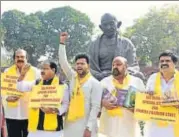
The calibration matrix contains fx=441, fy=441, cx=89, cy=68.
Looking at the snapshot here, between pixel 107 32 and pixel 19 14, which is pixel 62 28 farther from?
pixel 107 32

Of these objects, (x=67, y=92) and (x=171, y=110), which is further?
(x=67, y=92)

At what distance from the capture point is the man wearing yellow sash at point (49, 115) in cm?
481

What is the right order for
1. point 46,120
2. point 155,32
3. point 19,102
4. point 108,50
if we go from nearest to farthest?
1. point 46,120
2. point 19,102
3. point 108,50
4. point 155,32

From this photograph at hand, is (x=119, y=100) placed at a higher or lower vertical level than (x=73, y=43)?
lower

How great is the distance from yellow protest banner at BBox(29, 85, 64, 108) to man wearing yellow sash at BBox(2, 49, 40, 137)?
519 mm

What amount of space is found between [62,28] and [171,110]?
38.1 meters

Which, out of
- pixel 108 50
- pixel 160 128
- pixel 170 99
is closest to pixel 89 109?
pixel 160 128

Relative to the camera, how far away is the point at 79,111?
4.86 metres

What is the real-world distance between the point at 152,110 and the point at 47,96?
3.77 ft

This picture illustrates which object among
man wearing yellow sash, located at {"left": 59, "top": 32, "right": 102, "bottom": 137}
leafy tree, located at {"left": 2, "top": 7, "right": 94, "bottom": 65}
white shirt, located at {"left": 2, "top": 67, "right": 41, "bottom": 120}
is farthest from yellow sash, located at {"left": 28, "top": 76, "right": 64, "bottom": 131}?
leafy tree, located at {"left": 2, "top": 7, "right": 94, "bottom": 65}

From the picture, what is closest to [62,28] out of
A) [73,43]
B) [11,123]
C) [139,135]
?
[73,43]

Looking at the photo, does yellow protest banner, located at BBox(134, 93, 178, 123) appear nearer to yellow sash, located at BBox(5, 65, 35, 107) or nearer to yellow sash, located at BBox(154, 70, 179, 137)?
yellow sash, located at BBox(154, 70, 179, 137)

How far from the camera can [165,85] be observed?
Answer: 474 centimetres

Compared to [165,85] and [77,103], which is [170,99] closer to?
[165,85]
